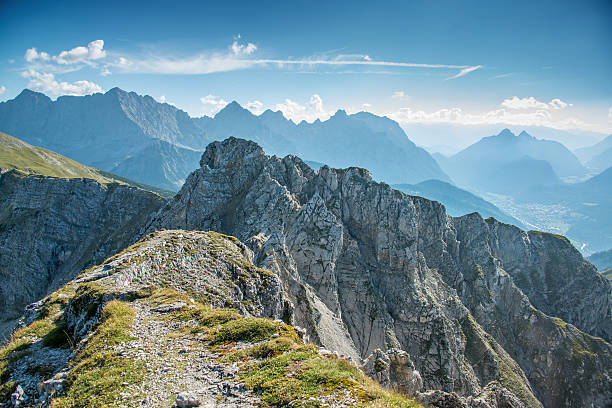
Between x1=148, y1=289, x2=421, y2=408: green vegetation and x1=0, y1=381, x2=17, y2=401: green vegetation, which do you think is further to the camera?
x1=0, y1=381, x2=17, y2=401: green vegetation

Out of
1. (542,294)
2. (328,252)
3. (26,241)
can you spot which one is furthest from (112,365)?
(542,294)

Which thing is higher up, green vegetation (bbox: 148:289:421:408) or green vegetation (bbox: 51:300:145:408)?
green vegetation (bbox: 148:289:421:408)

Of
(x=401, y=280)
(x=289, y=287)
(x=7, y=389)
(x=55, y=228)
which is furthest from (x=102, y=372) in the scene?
(x=55, y=228)

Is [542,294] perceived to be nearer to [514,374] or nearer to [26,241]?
[514,374]

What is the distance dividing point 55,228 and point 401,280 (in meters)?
139

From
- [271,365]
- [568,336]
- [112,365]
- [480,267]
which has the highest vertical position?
[271,365]

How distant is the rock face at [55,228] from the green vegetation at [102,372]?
91269 mm

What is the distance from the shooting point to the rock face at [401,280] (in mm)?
77500

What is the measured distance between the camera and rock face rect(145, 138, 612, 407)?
77500 mm

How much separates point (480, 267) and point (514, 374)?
133 feet

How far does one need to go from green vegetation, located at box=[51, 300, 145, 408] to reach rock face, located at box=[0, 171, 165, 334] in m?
91.3

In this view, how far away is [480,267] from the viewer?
385ft

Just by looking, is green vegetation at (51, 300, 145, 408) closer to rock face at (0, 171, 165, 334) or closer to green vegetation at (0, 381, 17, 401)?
green vegetation at (0, 381, 17, 401)

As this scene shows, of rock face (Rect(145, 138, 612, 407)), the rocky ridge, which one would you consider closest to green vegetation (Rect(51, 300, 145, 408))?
the rocky ridge
